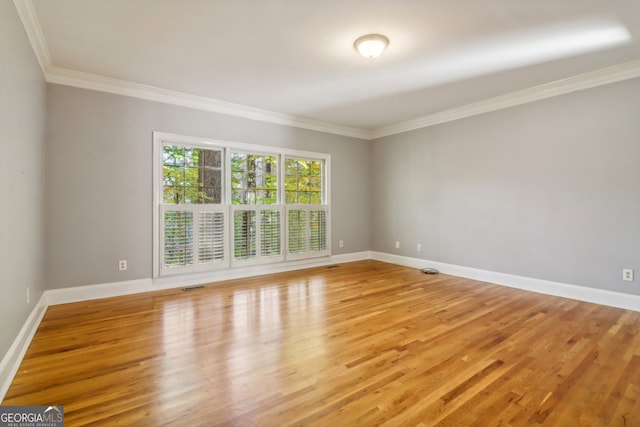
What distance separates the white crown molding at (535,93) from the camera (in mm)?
3256

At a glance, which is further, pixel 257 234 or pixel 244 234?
pixel 257 234

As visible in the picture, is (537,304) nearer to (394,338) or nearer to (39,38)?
(394,338)

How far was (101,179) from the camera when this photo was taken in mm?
Result: 3602

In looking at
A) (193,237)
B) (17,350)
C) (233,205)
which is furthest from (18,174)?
(233,205)

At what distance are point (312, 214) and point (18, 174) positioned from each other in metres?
3.79

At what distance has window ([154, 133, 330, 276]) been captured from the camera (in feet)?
13.2

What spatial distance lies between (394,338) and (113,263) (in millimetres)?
3324

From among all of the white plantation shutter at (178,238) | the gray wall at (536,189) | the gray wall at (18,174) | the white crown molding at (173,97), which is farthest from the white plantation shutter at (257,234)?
Answer: the gray wall at (536,189)

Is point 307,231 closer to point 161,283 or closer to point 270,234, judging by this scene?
point 270,234

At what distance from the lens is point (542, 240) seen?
384 cm

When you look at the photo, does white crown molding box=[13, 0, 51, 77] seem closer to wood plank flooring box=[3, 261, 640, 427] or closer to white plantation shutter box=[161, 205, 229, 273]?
white plantation shutter box=[161, 205, 229, 273]

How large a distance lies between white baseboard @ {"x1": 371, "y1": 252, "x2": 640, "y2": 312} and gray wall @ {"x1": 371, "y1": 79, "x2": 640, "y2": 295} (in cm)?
7

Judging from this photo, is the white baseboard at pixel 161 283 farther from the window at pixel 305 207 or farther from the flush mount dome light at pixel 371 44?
the flush mount dome light at pixel 371 44

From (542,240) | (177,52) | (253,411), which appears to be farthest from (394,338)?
(177,52)
